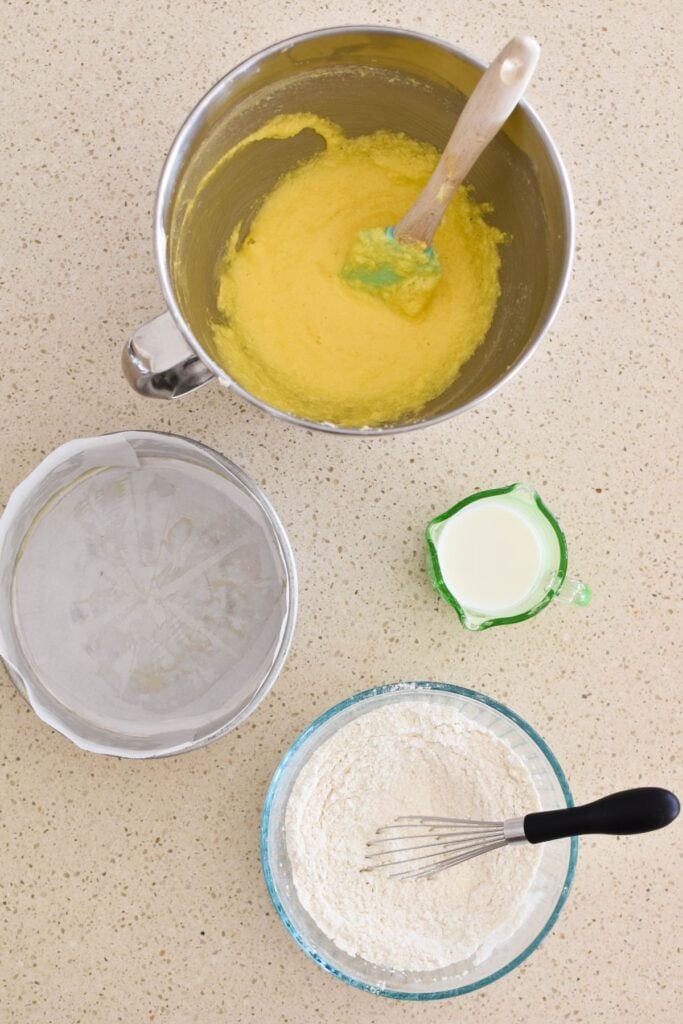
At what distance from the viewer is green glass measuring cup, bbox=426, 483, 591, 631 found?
3.55 feet

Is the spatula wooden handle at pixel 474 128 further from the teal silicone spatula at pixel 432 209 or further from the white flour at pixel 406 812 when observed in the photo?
the white flour at pixel 406 812

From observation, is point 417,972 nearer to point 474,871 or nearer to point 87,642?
point 474,871

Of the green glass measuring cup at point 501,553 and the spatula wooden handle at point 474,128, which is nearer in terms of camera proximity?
the spatula wooden handle at point 474,128

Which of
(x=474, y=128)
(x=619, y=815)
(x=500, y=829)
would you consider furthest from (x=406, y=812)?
(x=474, y=128)

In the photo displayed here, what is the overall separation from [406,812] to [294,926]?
0.16 m

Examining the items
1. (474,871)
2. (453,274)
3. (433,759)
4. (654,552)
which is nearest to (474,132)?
(453,274)

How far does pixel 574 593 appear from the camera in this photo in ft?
3.56

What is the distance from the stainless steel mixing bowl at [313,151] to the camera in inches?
34.5

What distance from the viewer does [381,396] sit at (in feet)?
3.26

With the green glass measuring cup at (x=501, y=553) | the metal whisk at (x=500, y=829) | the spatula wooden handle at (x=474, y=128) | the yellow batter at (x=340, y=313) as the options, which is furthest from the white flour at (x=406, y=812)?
the spatula wooden handle at (x=474, y=128)

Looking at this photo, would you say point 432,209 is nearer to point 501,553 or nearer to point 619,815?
point 501,553

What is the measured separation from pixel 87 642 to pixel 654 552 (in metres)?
0.63

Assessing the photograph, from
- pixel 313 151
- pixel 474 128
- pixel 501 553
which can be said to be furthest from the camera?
pixel 501 553

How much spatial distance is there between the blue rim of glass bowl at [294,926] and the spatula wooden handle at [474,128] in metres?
0.44
